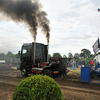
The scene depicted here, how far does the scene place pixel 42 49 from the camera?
1166 centimetres

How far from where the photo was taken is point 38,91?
→ 2236mm

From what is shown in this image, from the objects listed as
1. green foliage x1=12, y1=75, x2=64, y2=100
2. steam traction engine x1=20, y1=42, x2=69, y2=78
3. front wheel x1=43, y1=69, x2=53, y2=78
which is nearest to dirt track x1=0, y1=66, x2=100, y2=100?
front wheel x1=43, y1=69, x2=53, y2=78

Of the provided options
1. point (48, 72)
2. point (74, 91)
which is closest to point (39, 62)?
point (48, 72)

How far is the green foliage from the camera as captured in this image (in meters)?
2.20

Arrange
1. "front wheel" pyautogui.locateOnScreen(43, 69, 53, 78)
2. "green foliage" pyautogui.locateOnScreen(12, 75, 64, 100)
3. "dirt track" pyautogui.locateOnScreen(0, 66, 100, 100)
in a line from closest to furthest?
"green foliage" pyautogui.locateOnScreen(12, 75, 64, 100)
"dirt track" pyautogui.locateOnScreen(0, 66, 100, 100)
"front wheel" pyautogui.locateOnScreen(43, 69, 53, 78)

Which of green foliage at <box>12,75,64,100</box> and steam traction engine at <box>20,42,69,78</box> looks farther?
steam traction engine at <box>20,42,69,78</box>

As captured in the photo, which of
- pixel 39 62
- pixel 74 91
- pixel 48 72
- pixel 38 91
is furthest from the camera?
pixel 39 62

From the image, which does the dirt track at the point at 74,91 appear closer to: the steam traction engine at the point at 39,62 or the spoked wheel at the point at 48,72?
the spoked wheel at the point at 48,72

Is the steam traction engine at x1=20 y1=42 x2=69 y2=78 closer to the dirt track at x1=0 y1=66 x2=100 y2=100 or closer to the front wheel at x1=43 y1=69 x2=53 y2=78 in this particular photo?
the front wheel at x1=43 y1=69 x2=53 y2=78

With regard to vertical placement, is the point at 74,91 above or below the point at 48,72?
below

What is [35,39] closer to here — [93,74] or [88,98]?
[93,74]

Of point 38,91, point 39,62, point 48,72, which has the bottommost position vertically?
point 48,72

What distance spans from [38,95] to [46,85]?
0.82ft

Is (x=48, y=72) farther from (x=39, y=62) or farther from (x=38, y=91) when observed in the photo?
(x=38, y=91)
